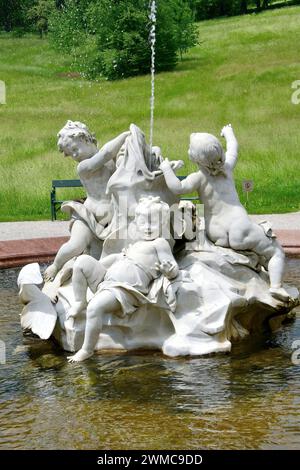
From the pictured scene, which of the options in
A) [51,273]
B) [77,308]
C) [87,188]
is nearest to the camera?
[77,308]

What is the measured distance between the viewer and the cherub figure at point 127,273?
25.7ft

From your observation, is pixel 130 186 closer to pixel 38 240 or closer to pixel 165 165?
pixel 165 165

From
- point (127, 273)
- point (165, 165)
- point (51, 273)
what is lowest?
point (51, 273)

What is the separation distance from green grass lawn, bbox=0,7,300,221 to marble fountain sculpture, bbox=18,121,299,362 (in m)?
10.2

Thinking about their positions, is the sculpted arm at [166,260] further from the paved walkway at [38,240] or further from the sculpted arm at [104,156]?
the paved walkway at [38,240]

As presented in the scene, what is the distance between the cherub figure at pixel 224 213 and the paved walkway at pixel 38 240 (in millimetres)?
4998

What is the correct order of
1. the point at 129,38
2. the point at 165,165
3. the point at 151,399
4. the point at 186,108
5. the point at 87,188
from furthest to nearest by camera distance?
the point at 129,38, the point at 186,108, the point at 87,188, the point at 165,165, the point at 151,399

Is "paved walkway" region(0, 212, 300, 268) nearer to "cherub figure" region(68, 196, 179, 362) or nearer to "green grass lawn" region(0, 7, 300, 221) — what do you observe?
"green grass lawn" region(0, 7, 300, 221)

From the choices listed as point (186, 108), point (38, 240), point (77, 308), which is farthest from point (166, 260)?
point (186, 108)

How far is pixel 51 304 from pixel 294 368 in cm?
A: 247

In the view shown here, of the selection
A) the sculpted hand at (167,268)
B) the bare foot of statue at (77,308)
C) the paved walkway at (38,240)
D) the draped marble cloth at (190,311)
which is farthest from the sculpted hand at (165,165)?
the paved walkway at (38,240)

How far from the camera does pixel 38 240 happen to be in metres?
14.3

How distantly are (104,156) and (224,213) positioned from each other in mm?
1359
